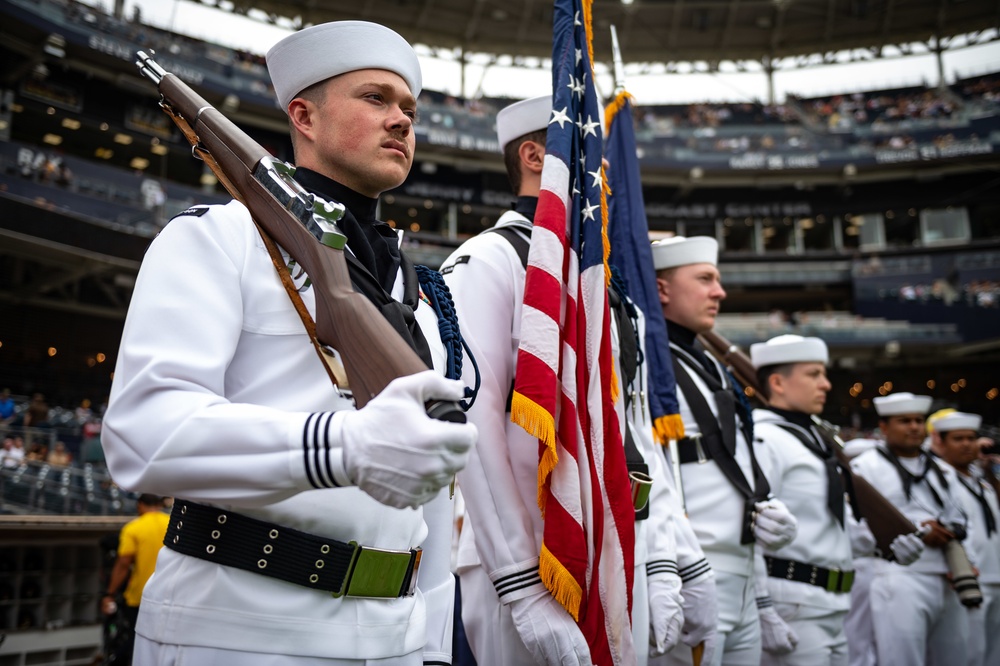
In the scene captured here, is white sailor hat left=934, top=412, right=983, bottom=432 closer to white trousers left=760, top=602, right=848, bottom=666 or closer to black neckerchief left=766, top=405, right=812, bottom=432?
black neckerchief left=766, top=405, right=812, bottom=432

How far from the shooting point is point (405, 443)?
1145 millimetres

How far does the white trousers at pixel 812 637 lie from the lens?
3.93 m

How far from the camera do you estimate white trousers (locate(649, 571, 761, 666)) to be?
3223 mm

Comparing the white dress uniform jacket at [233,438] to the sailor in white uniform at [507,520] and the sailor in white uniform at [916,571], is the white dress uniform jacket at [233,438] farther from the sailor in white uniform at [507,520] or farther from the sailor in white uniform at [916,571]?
the sailor in white uniform at [916,571]

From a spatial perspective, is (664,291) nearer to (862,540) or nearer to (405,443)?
(862,540)

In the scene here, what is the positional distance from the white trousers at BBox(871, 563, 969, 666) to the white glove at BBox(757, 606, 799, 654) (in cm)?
205

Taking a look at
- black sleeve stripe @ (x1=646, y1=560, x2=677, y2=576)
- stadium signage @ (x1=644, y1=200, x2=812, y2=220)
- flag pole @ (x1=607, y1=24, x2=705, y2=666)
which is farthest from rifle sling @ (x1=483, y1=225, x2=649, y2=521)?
stadium signage @ (x1=644, y1=200, x2=812, y2=220)

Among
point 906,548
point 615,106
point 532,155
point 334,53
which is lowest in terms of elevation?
point 906,548

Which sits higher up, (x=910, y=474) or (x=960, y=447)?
(x=960, y=447)

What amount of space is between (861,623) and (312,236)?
6161 millimetres

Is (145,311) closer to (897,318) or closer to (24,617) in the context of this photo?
(24,617)

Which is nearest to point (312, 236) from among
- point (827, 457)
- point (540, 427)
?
point (540, 427)

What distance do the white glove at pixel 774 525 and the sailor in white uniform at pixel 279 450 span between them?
6.32ft

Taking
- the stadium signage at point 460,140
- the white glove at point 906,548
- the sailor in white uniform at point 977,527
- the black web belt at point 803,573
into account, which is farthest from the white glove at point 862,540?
the stadium signage at point 460,140
